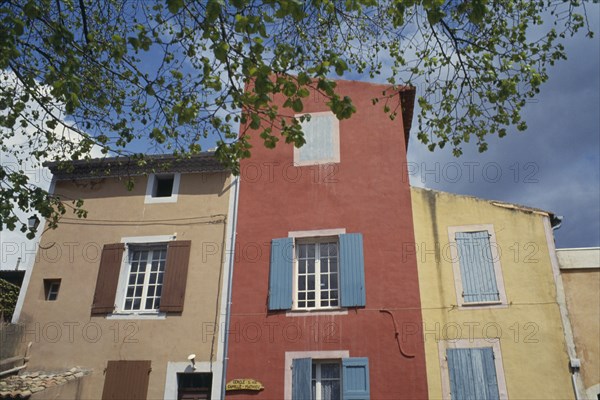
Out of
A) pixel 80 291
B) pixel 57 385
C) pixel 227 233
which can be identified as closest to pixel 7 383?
pixel 57 385

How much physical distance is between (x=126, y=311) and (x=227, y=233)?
8.92 feet

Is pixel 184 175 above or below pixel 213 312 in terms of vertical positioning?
above

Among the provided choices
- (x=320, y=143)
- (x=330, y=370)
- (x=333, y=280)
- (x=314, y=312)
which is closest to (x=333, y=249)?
(x=333, y=280)

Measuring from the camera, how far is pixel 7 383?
1002cm

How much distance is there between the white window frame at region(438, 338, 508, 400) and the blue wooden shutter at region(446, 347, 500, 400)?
0.18 feet

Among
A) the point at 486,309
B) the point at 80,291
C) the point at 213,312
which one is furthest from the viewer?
the point at 80,291

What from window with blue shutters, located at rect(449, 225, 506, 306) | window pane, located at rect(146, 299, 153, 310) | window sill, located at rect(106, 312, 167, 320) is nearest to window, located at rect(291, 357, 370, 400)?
window with blue shutters, located at rect(449, 225, 506, 306)

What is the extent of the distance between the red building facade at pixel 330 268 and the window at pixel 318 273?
0.07 feet

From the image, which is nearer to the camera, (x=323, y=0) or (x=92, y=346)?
(x=323, y=0)

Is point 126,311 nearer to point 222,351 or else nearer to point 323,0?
point 222,351

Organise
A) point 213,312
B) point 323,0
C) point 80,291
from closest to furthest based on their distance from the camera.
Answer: point 323,0, point 213,312, point 80,291

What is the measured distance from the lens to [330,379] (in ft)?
31.9

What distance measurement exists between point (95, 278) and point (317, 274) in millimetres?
5032

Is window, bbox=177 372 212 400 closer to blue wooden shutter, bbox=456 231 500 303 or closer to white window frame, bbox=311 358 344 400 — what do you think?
white window frame, bbox=311 358 344 400
